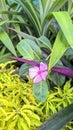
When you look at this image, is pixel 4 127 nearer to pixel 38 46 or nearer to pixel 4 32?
pixel 38 46

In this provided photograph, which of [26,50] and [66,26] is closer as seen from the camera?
[66,26]

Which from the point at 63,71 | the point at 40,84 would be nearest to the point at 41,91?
the point at 40,84

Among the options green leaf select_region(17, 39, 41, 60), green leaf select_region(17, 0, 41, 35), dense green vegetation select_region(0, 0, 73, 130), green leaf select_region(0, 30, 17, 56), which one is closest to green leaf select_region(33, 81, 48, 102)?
dense green vegetation select_region(0, 0, 73, 130)

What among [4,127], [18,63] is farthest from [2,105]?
[18,63]

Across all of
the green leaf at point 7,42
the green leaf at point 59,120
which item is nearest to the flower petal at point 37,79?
the green leaf at point 59,120

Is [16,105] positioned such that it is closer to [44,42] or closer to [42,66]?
[42,66]

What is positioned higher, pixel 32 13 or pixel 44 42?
pixel 32 13

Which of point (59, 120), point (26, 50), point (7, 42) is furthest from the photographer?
point (7, 42)
